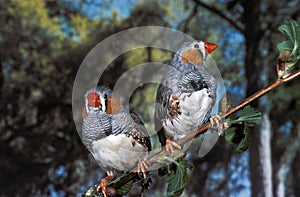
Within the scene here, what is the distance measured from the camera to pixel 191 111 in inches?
16.6

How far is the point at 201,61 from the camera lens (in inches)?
17.0

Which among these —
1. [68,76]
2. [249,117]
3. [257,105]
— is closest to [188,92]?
[249,117]

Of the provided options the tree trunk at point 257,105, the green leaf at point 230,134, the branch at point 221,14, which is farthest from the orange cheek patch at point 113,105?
the branch at point 221,14

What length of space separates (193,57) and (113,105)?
0.11 meters

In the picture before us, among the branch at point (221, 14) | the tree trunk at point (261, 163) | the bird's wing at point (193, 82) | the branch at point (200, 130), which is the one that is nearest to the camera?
the branch at point (200, 130)

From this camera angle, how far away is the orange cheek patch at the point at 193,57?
1.41ft

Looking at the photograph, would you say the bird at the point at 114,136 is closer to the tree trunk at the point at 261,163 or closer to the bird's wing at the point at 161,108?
the bird's wing at the point at 161,108

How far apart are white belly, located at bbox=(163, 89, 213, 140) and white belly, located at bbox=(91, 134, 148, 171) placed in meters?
0.04

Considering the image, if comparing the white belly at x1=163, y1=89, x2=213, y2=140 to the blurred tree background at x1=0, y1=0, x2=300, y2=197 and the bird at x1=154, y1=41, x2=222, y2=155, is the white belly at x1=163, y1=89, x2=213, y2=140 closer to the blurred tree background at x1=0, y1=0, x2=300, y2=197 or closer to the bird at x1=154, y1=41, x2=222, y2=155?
the bird at x1=154, y1=41, x2=222, y2=155

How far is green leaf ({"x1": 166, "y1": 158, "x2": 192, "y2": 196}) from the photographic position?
0.29 m

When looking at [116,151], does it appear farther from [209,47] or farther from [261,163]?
[261,163]

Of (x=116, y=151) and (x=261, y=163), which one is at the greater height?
(x=116, y=151)

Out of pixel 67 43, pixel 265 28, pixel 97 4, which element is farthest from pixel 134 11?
pixel 265 28

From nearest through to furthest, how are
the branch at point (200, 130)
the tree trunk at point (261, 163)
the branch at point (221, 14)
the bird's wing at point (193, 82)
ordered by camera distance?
the branch at point (200, 130) → the bird's wing at point (193, 82) → the tree trunk at point (261, 163) → the branch at point (221, 14)
